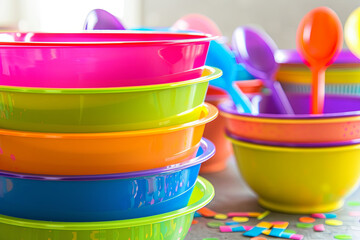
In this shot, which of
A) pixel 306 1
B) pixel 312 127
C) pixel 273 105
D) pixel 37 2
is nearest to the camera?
pixel 312 127

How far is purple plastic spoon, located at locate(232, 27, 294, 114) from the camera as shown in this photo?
1058mm

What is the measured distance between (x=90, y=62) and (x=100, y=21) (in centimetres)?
28

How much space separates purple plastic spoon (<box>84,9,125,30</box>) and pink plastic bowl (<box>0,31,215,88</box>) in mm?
246

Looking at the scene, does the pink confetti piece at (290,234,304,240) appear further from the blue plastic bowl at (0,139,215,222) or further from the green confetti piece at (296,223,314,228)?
the blue plastic bowl at (0,139,215,222)

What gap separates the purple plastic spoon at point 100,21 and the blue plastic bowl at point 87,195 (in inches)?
12.0

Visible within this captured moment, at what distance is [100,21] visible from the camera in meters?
0.80

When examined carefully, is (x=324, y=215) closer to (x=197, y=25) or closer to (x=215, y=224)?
(x=215, y=224)

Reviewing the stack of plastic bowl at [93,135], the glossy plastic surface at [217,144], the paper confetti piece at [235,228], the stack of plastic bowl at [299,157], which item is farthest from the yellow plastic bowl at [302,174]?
the stack of plastic bowl at [93,135]

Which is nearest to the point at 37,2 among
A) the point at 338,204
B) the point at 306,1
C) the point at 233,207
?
the point at 306,1

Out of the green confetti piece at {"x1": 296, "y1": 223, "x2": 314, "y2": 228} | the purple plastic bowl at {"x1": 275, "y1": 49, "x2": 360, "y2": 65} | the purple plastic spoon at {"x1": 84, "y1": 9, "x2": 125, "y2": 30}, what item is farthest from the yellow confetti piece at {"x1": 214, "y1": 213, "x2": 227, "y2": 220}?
the purple plastic bowl at {"x1": 275, "y1": 49, "x2": 360, "y2": 65}

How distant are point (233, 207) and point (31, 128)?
471 mm

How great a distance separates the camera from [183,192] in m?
0.63

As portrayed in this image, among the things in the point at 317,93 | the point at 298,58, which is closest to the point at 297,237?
the point at 317,93

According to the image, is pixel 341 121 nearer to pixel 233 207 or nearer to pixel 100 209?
pixel 233 207
